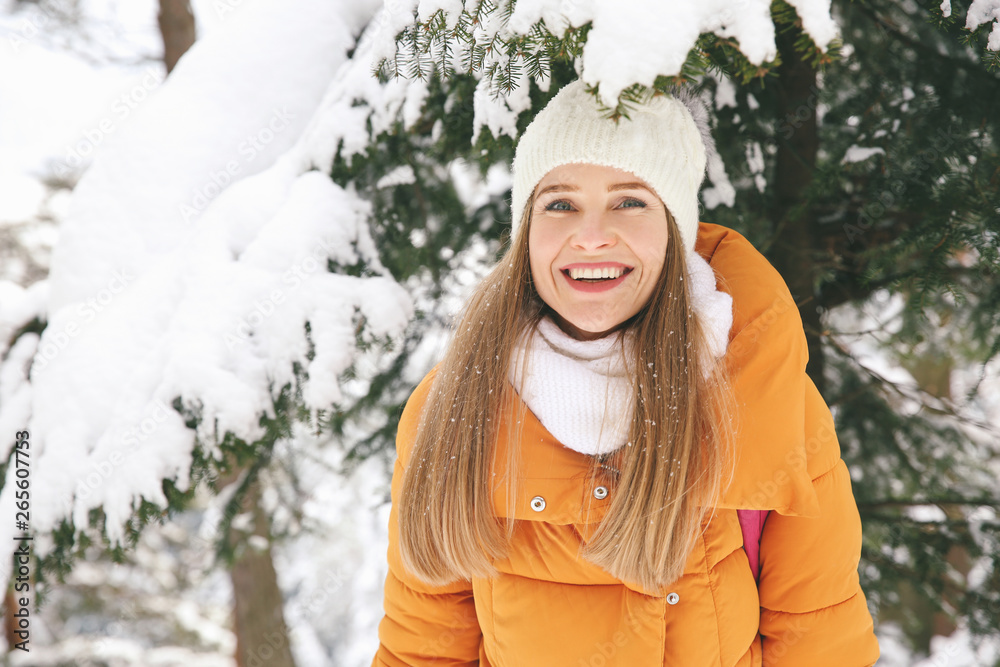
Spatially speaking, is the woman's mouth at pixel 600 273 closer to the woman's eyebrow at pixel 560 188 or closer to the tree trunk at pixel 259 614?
the woman's eyebrow at pixel 560 188

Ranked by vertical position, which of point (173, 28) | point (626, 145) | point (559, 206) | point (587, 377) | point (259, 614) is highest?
point (173, 28)

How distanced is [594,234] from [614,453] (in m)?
0.60

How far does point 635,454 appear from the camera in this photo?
1.61 metres

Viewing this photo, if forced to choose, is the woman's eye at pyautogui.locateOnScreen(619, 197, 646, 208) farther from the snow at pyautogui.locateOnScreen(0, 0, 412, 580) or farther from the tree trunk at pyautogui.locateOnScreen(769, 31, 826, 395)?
the tree trunk at pyautogui.locateOnScreen(769, 31, 826, 395)

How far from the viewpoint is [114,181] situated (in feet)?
8.51

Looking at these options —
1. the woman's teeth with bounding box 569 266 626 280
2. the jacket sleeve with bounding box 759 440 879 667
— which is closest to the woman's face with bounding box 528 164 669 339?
the woman's teeth with bounding box 569 266 626 280

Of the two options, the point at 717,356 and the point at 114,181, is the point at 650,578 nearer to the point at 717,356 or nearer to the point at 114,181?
the point at 717,356

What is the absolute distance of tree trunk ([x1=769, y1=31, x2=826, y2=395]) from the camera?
2533 mm

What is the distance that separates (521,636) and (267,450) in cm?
143

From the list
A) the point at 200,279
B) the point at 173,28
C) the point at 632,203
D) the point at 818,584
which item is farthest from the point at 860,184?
the point at 173,28

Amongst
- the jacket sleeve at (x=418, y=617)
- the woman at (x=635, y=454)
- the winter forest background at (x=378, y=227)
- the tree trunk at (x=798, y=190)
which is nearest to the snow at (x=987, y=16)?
the winter forest background at (x=378, y=227)

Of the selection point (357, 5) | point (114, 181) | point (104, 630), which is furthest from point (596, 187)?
point (104, 630)

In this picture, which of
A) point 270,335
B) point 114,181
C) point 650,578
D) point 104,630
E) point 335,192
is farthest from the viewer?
point 104,630

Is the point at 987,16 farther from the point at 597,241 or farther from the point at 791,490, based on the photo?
the point at 791,490
